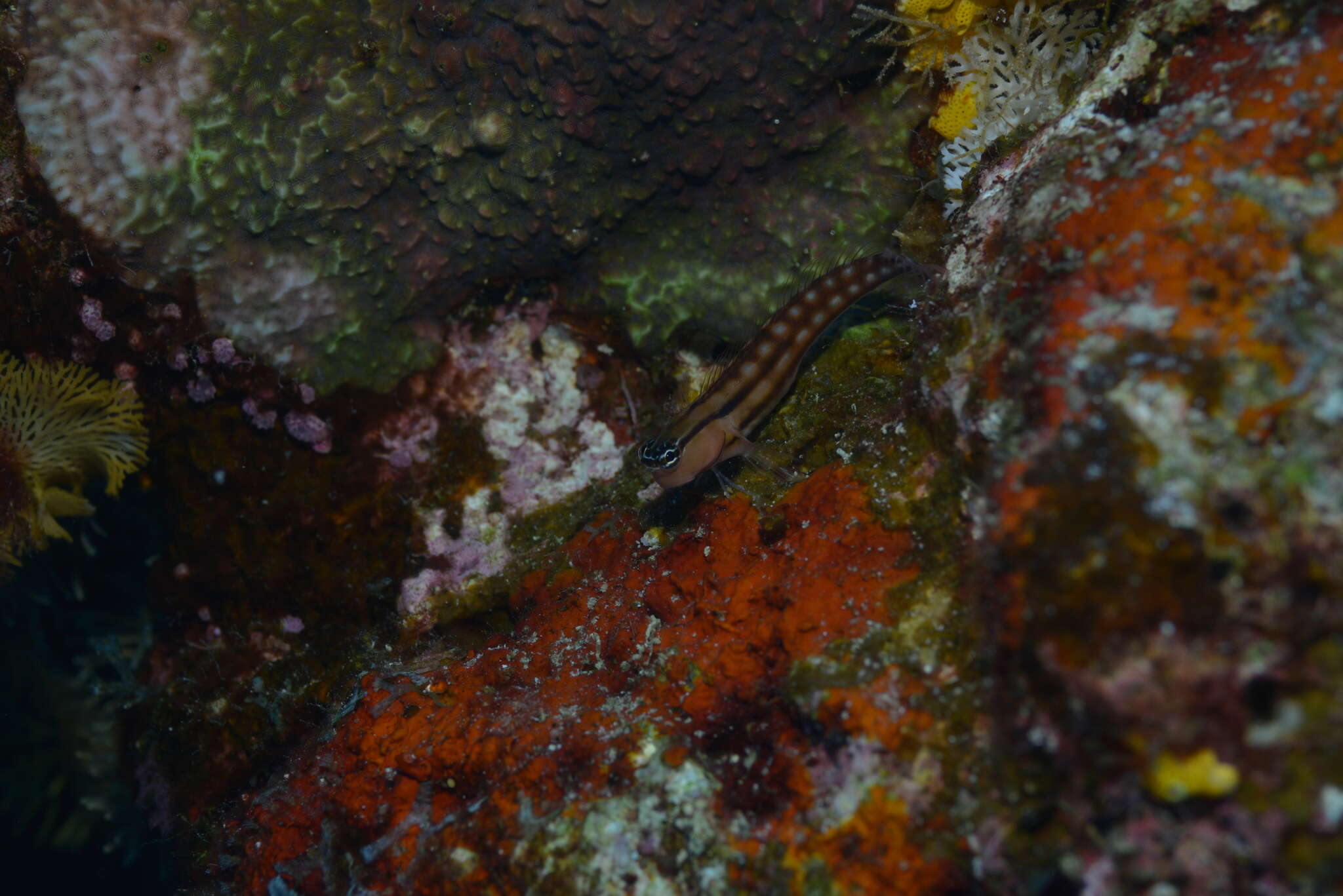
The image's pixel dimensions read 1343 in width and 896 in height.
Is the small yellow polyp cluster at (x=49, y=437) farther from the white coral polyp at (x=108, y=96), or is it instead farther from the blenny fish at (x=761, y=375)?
the blenny fish at (x=761, y=375)

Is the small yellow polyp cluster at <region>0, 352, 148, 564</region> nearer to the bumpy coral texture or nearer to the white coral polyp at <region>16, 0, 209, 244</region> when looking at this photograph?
the white coral polyp at <region>16, 0, 209, 244</region>

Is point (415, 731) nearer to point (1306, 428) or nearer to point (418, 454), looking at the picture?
point (418, 454)

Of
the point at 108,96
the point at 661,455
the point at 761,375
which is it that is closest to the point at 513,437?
the point at 661,455

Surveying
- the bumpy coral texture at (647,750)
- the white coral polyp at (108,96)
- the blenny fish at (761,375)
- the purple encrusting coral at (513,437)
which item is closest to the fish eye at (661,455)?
the blenny fish at (761,375)

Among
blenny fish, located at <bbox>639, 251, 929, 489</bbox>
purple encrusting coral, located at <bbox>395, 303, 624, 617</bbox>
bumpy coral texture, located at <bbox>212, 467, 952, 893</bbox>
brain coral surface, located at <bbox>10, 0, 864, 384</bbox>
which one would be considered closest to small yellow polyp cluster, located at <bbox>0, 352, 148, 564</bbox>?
brain coral surface, located at <bbox>10, 0, 864, 384</bbox>

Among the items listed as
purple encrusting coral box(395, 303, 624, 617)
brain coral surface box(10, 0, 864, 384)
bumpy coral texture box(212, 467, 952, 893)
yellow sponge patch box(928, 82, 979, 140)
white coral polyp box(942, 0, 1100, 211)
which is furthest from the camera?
purple encrusting coral box(395, 303, 624, 617)

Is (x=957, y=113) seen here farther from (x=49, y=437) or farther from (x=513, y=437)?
(x=49, y=437)

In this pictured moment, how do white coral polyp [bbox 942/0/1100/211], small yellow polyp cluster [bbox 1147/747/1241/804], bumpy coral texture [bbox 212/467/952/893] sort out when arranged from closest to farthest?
1. small yellow polyp cluster [bbox 1147/747/1241/804]
2. bumpy coral texture [bbox 212/467/952/893]
3. white coral polyp [bbox 942/0/1100/211]

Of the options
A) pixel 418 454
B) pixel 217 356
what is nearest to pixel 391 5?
pixel 217 356
